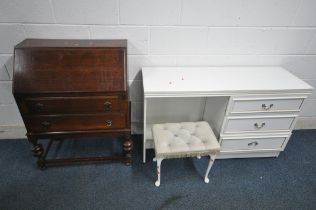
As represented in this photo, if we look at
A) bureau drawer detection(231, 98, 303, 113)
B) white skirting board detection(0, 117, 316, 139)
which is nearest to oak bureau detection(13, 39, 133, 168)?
white skirting board detection(0, 117, 316, 139)

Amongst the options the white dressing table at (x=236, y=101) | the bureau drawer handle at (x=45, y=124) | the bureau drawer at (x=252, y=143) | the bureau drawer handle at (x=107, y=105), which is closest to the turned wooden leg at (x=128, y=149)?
the white dressing table at (x=236, y=101)

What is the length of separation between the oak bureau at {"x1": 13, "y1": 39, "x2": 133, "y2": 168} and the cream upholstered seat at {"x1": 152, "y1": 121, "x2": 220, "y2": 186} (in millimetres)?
301

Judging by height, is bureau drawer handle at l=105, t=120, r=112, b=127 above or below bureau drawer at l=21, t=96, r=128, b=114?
below

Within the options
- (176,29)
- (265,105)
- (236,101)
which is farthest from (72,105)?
(265,105)

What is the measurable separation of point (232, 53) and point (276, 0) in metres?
0.46

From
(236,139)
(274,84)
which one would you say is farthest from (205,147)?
(274,84)

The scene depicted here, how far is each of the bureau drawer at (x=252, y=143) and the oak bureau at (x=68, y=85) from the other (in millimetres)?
852

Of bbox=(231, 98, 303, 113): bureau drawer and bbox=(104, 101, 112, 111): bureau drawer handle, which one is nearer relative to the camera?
bbox=(104, 101, 112, 111): bureau drawer handle

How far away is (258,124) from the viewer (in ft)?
5.09

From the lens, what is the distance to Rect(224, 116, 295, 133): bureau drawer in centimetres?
152

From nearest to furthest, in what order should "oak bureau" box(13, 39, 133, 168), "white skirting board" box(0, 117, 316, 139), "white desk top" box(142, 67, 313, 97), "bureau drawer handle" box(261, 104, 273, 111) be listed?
"oak bureau" box(13, 39, 133, 168) < "white desk top" box(142, 67, 313, 97) < "bureau drawer handle" box(261, 104, 273, 111) < "white skirting board" box(0, 117, 316, 139)

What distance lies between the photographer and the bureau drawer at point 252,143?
5.33ft

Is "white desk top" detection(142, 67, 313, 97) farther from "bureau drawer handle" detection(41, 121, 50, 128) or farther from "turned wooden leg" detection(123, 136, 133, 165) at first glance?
"bureau drawer handle" detection(41, 121, 50, 128)

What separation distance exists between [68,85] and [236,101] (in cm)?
111
